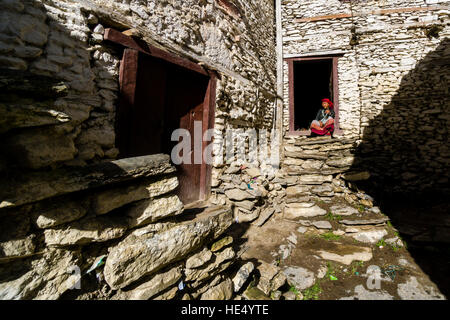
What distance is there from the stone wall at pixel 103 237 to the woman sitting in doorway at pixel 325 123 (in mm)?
5166

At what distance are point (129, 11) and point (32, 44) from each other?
→ 1171 millimetres

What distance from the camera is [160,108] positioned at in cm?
297

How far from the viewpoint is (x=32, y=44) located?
1758 mm

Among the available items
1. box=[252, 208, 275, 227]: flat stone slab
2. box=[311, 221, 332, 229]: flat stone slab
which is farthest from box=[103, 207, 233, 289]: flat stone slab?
box=[311, 221, 332, 229]: flat stone slab

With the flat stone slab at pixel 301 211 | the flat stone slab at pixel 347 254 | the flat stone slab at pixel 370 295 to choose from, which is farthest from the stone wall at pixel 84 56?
the flat stone slab at pixel 370 295

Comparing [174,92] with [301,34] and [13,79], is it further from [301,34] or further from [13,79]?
[301,34]

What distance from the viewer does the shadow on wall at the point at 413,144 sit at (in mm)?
5203

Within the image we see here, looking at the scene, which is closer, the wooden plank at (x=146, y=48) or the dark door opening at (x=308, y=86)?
the wooden plank at (x=146, y=48)

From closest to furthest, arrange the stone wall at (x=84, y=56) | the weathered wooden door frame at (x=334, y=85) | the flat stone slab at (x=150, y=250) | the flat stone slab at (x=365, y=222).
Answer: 1. the stone wall at (x=84, y=56)
2. the flat stone slab at (x=150, y=250)
3. the flat stone slab at (x=365, y=222)
4. the weathered wooden door frame at (x=334, y=85)

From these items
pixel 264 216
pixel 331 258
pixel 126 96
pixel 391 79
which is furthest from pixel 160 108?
pixel 391 79

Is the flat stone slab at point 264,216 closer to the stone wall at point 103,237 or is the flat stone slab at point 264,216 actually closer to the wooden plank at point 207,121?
the wooden plank at point 207,121

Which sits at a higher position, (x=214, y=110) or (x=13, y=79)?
(x=214, y=110)

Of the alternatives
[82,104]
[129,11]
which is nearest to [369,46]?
[129,11]

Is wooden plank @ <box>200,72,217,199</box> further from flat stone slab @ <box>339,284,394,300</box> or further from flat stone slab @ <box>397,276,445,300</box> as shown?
flat stone slab @ <box>397,276,445,300</box>
